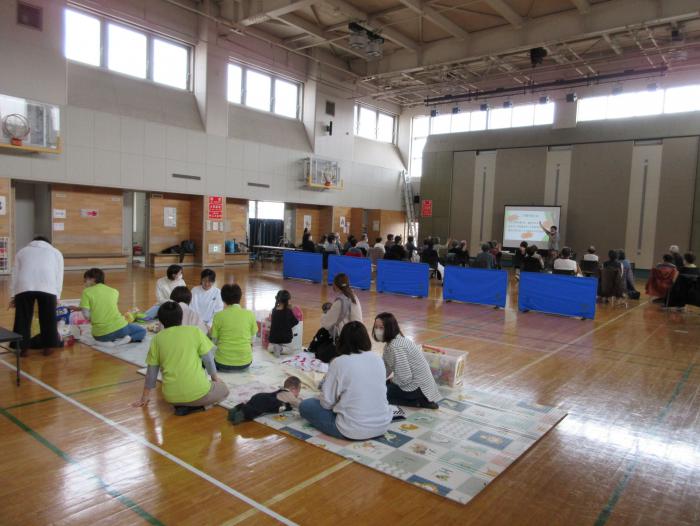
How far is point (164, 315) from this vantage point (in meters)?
4.23

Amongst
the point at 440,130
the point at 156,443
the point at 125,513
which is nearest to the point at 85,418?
the point at 156,443

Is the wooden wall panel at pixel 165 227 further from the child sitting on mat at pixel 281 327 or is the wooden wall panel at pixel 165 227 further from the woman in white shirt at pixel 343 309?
the woman in white shirt at pixel 343 309

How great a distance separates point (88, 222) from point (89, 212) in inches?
11.9

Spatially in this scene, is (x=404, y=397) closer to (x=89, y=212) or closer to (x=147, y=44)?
(x=89, y=212)

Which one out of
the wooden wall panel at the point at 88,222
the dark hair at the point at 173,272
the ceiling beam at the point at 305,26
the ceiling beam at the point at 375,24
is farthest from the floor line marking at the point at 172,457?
the ceiling beam at the point at 305,26

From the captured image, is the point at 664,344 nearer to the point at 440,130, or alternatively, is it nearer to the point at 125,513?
the point at 125,513

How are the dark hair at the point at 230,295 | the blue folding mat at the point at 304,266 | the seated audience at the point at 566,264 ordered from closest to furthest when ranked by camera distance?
1. the dark hair at the point at 230,295
2. the seated audience at the point at 566,264
3. the blue folding mat at the point at 304,266

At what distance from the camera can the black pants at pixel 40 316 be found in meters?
5.88

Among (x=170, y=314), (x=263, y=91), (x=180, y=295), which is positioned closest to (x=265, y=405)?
(x=170, y=314)

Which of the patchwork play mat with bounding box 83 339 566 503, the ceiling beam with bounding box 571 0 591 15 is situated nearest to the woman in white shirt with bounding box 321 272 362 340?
the patchwork play mat with bounding box 83 339 566 503

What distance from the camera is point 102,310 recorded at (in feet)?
21.0

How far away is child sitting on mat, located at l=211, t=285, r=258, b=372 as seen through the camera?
17.7 ft

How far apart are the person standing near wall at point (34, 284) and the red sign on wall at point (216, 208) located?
11.6 m

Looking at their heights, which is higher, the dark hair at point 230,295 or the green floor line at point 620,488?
the dark hair at point 230,295
